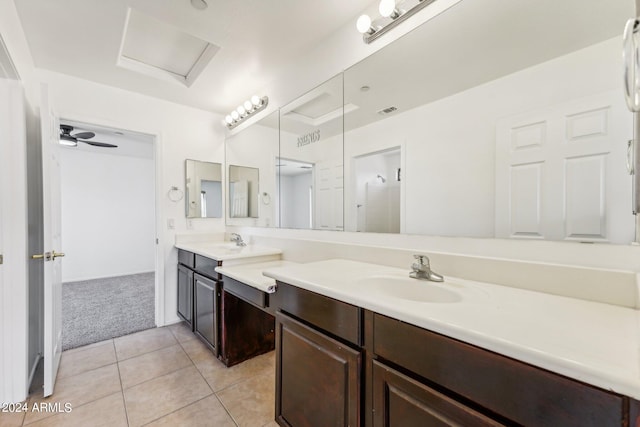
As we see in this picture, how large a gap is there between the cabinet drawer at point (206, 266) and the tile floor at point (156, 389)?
0.65 meters

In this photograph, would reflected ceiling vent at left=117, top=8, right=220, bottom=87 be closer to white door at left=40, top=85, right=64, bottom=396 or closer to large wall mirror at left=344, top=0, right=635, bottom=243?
white door at left=40, top=85, right=64, bottom=396

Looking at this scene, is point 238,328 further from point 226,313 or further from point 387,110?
point 387,110

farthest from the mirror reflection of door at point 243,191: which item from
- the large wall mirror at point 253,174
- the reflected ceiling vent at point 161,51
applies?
the reflected ceiling vent at point 161,51

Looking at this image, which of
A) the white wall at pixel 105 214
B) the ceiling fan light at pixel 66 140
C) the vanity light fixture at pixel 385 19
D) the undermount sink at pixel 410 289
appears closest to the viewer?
the undermount sink at pixel 410 289

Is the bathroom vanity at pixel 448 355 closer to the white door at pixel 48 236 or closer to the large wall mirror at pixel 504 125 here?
the large wall mirror at pixel 504 125

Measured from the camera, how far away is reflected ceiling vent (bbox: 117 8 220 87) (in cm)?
181

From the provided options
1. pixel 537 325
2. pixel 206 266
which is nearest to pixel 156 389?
pixel 206 266

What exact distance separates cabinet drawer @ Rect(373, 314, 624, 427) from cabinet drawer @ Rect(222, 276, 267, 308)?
82 cm

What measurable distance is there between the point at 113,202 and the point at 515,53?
19.6 ft

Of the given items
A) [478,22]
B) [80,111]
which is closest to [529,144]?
[478,22]

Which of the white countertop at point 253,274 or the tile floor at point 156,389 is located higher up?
the white countertop at point 253,274

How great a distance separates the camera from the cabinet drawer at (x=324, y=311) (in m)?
0.93

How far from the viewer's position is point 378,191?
1592mm

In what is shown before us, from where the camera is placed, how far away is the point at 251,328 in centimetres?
206
